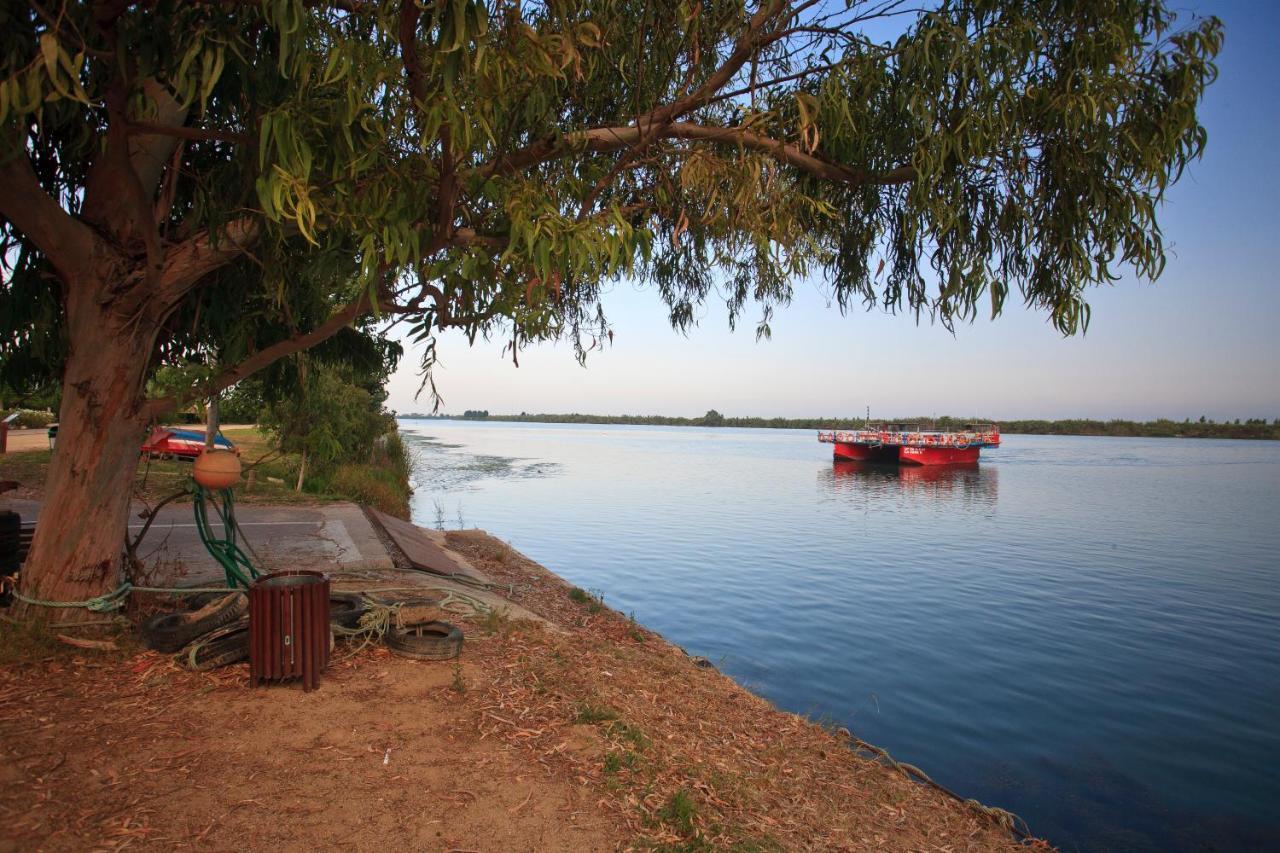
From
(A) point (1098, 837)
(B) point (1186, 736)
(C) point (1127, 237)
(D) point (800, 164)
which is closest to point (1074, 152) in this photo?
(C) point (1127, 237)

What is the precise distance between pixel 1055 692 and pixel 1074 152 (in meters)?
7.11

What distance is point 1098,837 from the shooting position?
6.47 metres

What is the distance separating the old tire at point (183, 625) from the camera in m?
5.55

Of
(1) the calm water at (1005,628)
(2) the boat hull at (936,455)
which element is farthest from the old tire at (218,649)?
(2) the boat hull at (936,455)

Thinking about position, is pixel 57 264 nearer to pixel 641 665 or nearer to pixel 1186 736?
pixel 641 665

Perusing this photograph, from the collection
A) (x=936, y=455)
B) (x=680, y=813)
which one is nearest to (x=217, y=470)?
(x=680, y=813)

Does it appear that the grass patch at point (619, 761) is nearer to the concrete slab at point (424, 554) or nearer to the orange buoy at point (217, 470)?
the orange buoy at point (217, 470)

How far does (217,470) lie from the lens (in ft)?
19.4

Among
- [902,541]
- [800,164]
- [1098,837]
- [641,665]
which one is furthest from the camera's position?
[902,541]

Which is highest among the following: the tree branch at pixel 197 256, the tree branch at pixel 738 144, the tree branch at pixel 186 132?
the tree branch at pixel 738 144

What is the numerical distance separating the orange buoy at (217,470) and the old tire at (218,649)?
3.49 feet

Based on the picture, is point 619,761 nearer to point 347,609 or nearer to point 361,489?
point 347,609

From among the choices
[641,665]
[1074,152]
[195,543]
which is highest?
[1074,152]

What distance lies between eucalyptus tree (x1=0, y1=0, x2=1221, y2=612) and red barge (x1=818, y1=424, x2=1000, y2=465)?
57748 mm
